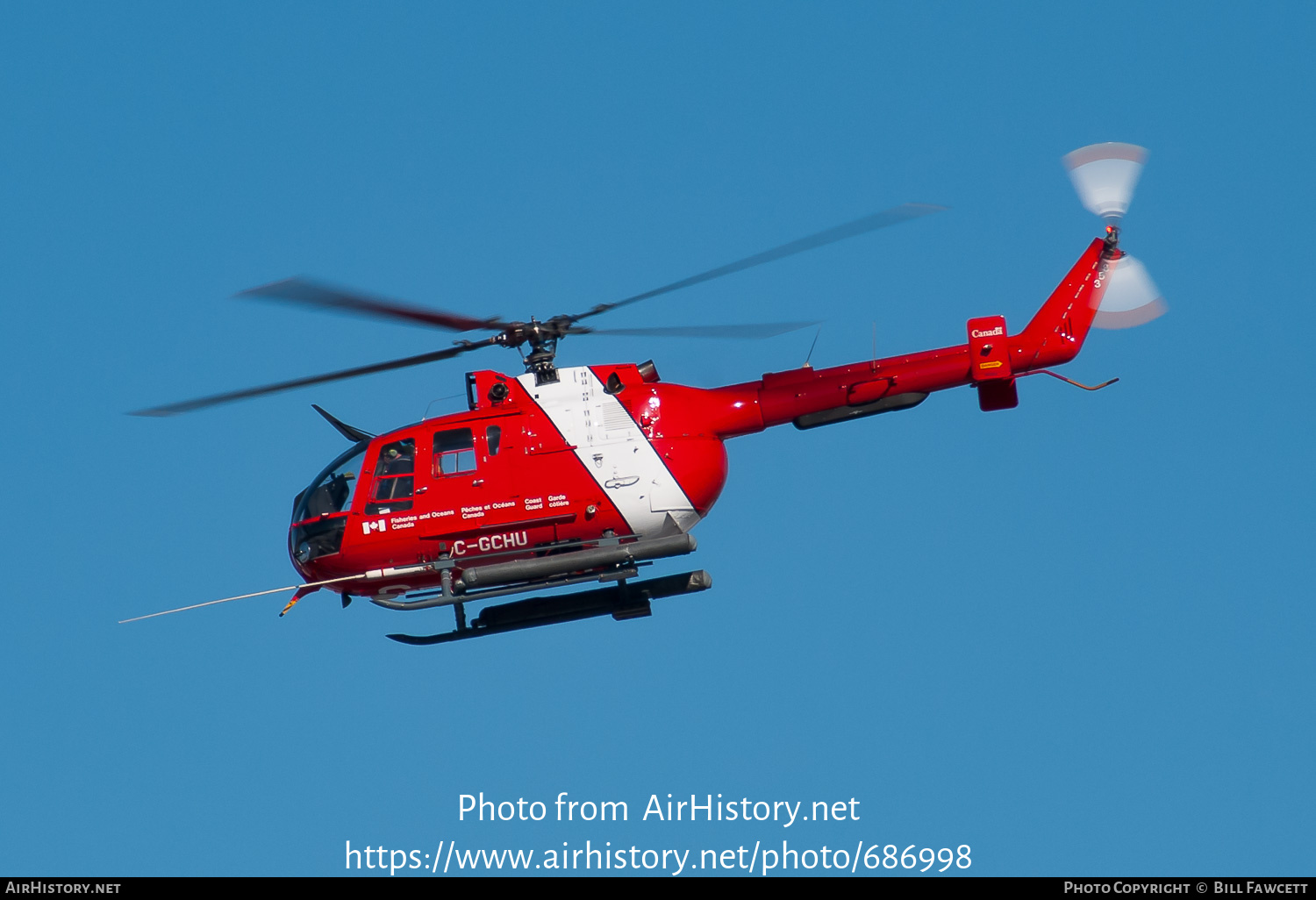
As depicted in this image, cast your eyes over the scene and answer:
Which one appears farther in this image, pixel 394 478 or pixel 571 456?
pixel 394 478

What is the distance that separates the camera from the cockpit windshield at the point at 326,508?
17.3 m

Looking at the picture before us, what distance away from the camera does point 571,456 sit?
1706cm

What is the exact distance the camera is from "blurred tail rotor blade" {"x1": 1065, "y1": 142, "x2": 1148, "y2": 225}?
1717cm

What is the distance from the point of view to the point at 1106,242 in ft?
58.4

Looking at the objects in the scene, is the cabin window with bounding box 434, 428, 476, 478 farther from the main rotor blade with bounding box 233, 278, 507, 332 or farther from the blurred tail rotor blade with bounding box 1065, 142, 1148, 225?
the blurred tail rotor blade with bounding box 1065, 142, 1148, 225

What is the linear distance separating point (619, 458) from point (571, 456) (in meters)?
0.51

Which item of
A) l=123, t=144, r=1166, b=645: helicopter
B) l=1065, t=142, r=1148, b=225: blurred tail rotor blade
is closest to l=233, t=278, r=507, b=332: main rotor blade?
l=123, t=144, r=1166, b=645: helicopter

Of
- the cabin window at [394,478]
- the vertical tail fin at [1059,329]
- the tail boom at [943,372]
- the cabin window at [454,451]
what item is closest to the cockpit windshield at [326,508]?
the cabin window at [394,478]

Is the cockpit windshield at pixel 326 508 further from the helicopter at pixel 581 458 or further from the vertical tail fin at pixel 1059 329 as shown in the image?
the vertical tail fin at pixel 1059 329

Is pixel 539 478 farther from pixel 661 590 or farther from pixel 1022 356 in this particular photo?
pixel 1022 356

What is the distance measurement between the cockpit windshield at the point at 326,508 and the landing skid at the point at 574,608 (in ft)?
4.04

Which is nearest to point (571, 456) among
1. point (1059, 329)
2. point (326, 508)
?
point (326, 508)

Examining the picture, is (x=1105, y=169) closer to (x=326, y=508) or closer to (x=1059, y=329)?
(x=1059, y=329)
